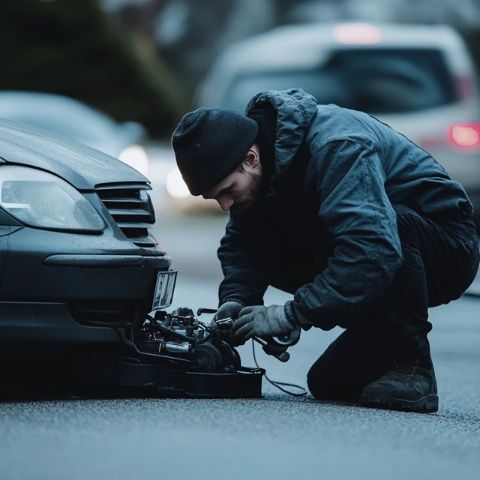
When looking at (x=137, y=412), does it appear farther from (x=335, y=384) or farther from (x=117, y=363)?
(x=335, y=384)

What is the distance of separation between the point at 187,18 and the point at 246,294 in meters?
37.2

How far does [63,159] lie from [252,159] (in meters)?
0.62

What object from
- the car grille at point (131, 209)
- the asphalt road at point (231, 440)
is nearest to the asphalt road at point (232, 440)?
the asphalt road at point (231, 440)

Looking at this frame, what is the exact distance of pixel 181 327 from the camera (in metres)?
6.07

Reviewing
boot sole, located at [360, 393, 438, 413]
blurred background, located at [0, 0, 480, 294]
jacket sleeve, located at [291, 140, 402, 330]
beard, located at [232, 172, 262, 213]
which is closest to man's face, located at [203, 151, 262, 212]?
beard, located at [232, 172, 262, 213]

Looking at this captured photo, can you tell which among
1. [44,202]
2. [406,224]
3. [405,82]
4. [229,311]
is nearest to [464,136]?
[405,82]

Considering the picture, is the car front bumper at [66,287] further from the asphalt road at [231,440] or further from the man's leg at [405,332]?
the man's leg at [405,332]

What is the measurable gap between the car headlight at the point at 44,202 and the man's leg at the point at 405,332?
1.00 metres

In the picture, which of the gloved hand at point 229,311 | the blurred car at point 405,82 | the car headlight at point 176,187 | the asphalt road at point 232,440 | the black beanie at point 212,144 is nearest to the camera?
the asphalt road at point 232,440

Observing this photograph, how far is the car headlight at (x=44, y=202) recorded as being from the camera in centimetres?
561

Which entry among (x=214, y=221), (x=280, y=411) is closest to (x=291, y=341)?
(x=280, y=411)

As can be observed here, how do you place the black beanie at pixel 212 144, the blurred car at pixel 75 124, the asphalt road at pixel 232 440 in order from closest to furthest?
the asphalt road at pixel 232 440 → the black beanie at pixel 212 144 → the blurred car at pixel 75 124

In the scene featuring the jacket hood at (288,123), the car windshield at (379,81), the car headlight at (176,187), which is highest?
the car windshield at (379,81)

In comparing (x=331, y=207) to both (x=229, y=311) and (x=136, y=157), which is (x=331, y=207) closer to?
(x=229, y=311)
